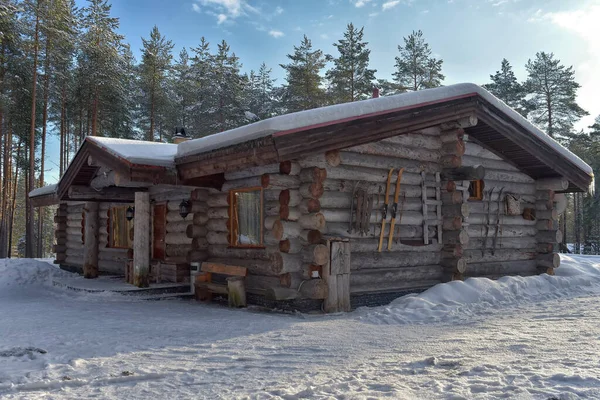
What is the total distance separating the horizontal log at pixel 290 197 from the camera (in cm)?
843

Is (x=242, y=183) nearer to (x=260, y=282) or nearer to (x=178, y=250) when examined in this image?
(x=260, y=282)

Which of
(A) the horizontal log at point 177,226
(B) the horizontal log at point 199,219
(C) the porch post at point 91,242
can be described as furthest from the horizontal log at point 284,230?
(C) the porch post at point 91,242

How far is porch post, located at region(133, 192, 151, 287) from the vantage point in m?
11.0

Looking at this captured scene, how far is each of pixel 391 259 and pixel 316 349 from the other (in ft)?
14.1

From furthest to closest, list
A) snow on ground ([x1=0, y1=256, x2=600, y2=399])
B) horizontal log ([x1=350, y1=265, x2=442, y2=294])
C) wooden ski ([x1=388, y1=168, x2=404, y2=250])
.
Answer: wooden ski ([x1=388, y1=168, x2=404, y2=250]) < horizontal log ([x1=350, y1=265, x2=442, y2=294]) < snow on ground ([x1=0, y1=256, x2=600, y2=399])

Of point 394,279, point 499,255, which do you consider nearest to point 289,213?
point 394,279

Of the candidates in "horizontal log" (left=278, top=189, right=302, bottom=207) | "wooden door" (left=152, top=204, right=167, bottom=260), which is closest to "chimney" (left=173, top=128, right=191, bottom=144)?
"wooden door" (left=152, top=204, right=167, bottom=260)

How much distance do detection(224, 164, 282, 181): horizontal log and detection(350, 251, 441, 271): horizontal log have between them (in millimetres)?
2242

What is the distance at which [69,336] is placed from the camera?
6.56m

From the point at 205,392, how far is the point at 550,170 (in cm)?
1123

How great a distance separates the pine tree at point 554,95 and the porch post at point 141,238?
31405 mm

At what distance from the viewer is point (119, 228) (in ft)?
48.5

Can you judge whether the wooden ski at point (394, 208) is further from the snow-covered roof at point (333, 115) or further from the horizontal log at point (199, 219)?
the horizontal log at point (199, 219)

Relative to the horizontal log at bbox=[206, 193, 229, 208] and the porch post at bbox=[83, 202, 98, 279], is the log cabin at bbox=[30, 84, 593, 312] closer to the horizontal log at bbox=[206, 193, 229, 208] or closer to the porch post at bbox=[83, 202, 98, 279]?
the horizontal log at bbox=[206, 193, 229, 208]
